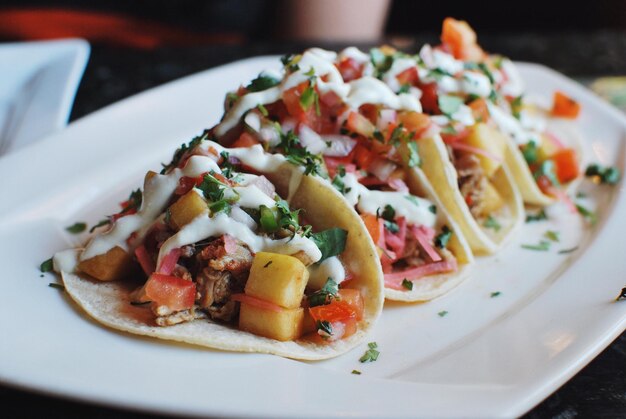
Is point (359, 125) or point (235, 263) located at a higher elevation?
point (359, 125)

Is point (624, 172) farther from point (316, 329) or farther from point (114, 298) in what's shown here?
point (114, 298)

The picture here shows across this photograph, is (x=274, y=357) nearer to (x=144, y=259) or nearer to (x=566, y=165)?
(x=144, y=259)

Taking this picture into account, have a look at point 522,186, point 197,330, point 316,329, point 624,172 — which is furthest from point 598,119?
point 197,330

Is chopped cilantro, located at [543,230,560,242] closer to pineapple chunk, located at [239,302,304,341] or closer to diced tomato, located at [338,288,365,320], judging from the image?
diced tomato, located at [338,288,365,320]

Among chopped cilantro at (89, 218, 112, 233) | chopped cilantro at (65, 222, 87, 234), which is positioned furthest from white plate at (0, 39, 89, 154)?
chopped cilantro at (89, 218, 112, 233)

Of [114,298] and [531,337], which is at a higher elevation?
[531,337]

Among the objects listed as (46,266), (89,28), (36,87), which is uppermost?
(46,266)

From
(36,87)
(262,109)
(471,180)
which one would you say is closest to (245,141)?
(262,109)
